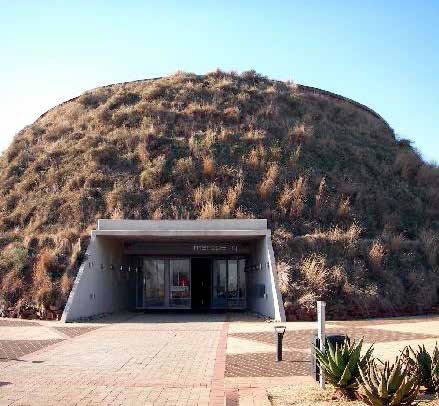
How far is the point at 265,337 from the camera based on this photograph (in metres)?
14.0

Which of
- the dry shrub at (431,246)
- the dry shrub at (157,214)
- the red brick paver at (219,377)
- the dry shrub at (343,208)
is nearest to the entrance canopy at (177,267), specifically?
the dry shrub at (157,214)

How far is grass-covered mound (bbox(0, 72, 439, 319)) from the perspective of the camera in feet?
66.3

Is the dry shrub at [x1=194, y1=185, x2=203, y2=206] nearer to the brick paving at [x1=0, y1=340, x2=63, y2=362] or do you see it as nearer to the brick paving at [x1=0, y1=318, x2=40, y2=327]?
the brick paving at [x1=0, y1=318, x2=40, y2=327]

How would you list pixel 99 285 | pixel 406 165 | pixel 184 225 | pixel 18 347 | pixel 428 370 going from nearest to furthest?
1. pixel 428 370
2. pixel 18 347
3. pixel 184 225
4. pixel 99 285
5. pixel 406 165

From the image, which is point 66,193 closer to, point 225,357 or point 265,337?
point 265,337

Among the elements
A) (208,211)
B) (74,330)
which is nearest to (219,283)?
(208,211)

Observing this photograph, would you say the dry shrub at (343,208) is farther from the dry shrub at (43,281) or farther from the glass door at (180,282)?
the dry shrub at (43,281)

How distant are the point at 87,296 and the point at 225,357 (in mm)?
10366

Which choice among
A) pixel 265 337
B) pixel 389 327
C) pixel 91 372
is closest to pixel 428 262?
pixel 389 327

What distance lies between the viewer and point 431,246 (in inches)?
898

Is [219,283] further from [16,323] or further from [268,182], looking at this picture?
[16,323]

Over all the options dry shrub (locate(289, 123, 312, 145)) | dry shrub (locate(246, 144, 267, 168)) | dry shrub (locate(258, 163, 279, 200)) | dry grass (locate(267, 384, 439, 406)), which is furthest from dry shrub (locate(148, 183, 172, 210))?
dry grass (locate(267, 384, 439, 406))

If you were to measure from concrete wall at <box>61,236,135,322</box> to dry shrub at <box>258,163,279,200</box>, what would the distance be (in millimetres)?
6371

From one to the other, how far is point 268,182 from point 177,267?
5.38 m
